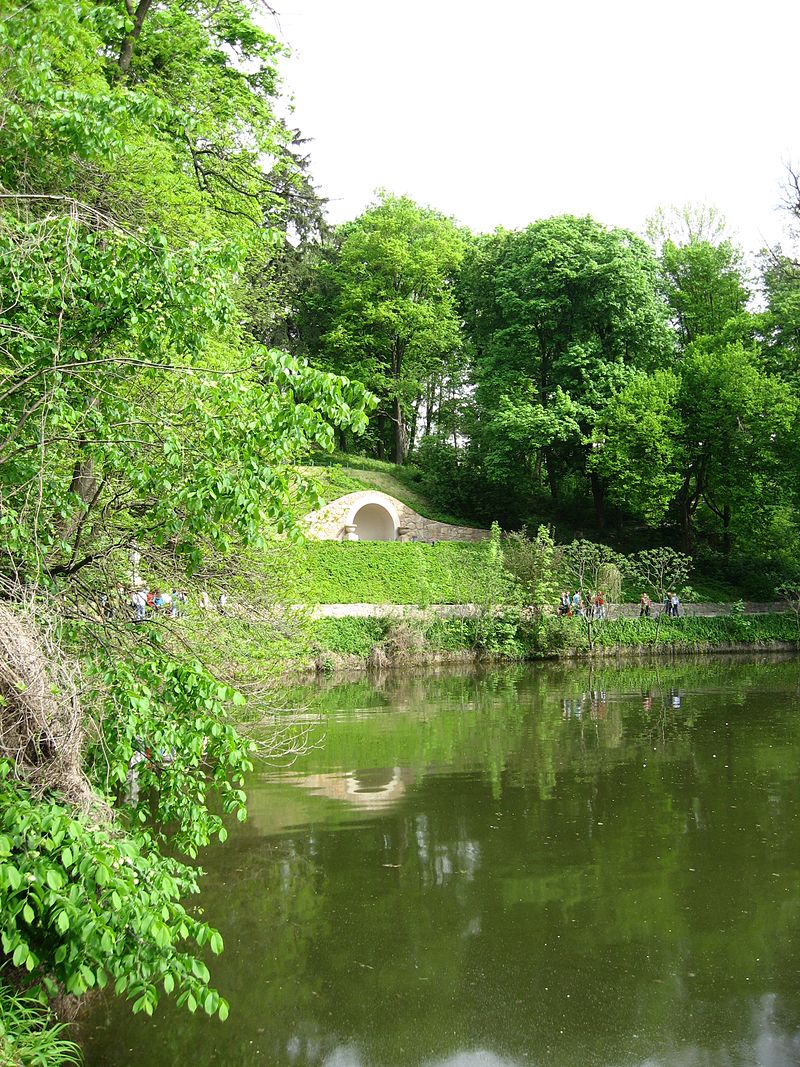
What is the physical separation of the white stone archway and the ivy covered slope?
92.3 feet

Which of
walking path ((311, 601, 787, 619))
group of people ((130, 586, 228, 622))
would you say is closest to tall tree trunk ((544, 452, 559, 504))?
walking path ((311, 601, 787, 619))

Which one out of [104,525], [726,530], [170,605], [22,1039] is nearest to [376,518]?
[726,530]

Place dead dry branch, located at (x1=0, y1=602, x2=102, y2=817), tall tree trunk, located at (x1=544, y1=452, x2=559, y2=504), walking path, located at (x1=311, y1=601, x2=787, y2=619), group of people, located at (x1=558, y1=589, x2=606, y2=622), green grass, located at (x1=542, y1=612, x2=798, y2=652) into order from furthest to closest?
tall tree trunk, located at (x1=544, y1=452, x2=559, y2=504) < group of people, located at (x1=558, y1=589, x2=606, y2=622) < green grass, located at (x1=542, y1=612, x2=798, y2=652) < walking path, located at (x1=311, y1=601, x2=787, y2=619) < dead dry branch, located at (x1=0, y1=602, x2=102, y2=817)

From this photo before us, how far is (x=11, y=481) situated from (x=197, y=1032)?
396 centimetres

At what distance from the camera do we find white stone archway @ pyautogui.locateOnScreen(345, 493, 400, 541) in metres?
36.4

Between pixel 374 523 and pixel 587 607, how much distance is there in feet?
44.3

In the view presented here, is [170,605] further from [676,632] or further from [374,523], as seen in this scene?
[374,523]

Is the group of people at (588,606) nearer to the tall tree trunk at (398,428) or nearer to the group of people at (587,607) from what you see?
the group of people at (587,607)

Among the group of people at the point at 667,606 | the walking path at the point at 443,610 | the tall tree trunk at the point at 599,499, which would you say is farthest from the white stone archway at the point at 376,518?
the group of people at the point at 667,606

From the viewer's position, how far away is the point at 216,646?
957 cm

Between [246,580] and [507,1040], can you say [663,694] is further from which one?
[507,1040]

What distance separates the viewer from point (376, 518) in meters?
39.9

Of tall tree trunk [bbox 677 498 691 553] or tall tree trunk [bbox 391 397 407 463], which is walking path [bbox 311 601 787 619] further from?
tall tree trunk [bbox 391 397 407 463]

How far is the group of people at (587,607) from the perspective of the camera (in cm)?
2914
